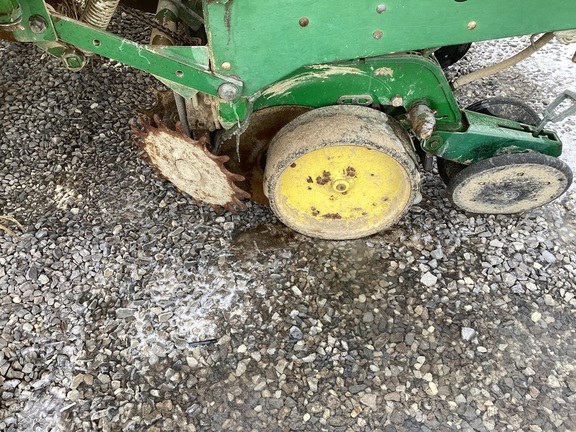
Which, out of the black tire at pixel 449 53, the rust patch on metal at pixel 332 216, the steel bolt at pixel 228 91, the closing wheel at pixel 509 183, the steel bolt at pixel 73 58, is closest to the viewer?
the steel bolt at pixel 228 91

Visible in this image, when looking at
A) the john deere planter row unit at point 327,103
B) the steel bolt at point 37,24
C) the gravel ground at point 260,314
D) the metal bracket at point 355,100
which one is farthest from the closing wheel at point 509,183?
the steel bolt at point 37,24

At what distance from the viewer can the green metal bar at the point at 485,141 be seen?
239cm

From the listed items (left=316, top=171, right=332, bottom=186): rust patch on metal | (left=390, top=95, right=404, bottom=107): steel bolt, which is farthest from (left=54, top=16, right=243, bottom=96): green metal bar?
(left=390, top=95, right=404, bottom=107): steel bolt

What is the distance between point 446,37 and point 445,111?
50cm

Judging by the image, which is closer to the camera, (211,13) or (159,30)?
(211,13)

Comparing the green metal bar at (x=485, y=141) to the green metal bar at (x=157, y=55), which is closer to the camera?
the green metal bar at (x=157, y=55)

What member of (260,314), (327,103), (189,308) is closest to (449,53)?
(327,103)

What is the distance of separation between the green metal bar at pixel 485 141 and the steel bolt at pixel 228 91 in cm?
91

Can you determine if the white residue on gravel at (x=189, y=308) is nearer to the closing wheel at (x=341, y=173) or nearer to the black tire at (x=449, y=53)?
the closing wheel at (x=341, y=173)

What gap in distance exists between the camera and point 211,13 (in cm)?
178

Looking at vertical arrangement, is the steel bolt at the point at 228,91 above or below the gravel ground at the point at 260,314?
above

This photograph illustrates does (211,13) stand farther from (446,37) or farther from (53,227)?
(53,227)

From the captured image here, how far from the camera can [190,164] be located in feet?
7.67

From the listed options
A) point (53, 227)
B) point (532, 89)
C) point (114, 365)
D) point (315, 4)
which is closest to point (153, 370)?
point (114, 365)
